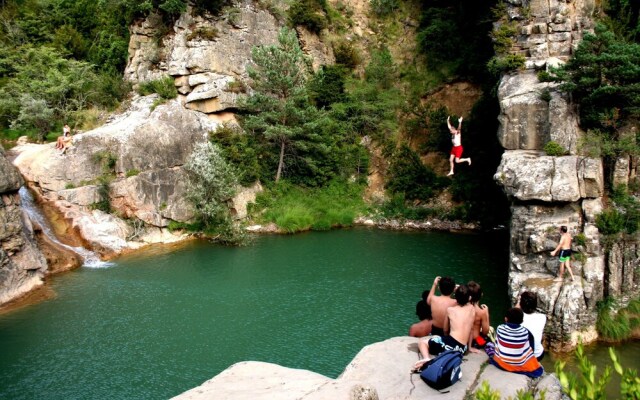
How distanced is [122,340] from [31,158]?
15155mm

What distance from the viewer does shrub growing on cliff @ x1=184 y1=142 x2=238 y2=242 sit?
25.3m

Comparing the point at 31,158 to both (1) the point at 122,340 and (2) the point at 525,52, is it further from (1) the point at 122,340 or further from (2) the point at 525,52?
(2) the point at 525,52

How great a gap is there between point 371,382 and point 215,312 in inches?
423

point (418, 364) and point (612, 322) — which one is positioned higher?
point (418, 364)

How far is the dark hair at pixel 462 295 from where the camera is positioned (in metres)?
7.49

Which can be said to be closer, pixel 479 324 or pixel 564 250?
pixel 479 324

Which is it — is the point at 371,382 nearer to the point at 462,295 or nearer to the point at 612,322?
the point at 462,295

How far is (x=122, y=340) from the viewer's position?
14742mm

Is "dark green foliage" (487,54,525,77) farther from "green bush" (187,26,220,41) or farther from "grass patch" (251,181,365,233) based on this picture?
"green bush" (187,26,220,41)

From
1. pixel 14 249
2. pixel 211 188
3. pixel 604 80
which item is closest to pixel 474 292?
pixel 604 80

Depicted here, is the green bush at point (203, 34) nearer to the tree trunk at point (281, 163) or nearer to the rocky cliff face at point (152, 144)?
the rocky cliff face at point (152, 144)

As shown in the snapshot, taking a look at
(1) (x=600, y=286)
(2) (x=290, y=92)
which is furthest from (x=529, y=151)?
(2) (x=290, y=92)

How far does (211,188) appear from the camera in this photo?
84.7 ft

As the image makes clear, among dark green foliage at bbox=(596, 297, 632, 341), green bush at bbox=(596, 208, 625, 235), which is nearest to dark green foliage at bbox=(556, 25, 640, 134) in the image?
green bush at bbox=(596, 208, 625, 235)
